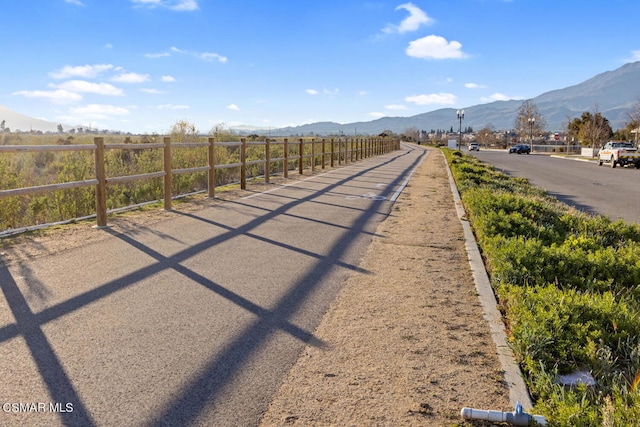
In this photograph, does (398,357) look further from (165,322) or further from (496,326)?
(165,322)

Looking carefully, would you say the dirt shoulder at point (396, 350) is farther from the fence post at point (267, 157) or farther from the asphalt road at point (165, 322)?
the fence post at point (267, 157)

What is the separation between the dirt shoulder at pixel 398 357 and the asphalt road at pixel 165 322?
178 mm

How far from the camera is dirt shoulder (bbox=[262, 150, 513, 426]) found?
3.04 metres

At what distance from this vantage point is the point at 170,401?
308 cm

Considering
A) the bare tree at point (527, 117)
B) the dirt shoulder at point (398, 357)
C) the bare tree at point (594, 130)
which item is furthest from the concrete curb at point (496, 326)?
the bare tree at point (527, 117)

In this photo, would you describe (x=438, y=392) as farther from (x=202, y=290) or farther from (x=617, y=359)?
(x=202, y=290)

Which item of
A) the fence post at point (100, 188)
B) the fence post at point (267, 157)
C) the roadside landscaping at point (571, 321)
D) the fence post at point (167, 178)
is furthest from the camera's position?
the fence post at point (267, 157)

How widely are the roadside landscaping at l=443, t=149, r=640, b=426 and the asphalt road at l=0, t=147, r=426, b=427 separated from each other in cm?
154

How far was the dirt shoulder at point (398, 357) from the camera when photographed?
9.97 ft

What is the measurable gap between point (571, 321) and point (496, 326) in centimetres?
63

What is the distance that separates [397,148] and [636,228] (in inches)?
2468

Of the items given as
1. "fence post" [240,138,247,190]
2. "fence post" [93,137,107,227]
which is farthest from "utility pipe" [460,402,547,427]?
"fence post" [240,138,247,190]

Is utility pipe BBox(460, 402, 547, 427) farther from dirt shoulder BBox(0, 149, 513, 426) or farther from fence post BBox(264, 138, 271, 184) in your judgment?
fence post BBox(264, 138, 271, 184)

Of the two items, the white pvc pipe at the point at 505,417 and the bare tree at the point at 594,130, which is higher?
the bare tree at the point at 594,130
